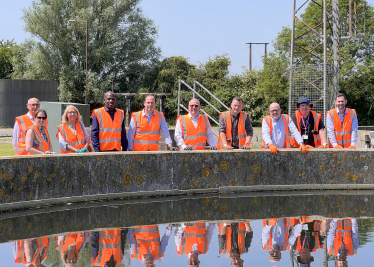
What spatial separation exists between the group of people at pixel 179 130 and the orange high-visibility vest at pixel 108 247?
2689 millimetres

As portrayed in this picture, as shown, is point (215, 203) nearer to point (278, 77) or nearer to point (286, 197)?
point (286, 197)

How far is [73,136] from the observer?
9.62 metres

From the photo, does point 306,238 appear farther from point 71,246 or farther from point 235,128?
point 235,128

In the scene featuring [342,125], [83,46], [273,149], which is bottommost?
[273,149]

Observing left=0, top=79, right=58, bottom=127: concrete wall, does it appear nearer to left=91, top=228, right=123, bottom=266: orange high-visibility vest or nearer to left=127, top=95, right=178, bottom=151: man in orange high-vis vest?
left=127, top=95, right=178, bottom=151: man in orange high-vis vest

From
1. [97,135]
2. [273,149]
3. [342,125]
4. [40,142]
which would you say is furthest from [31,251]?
[342,125]

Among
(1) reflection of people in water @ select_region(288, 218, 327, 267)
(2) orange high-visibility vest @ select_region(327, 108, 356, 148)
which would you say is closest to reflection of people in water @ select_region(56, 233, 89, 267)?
(1) reflection of people in water @ select_region(288, 218, 327, 267)

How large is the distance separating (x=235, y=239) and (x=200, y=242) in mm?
458

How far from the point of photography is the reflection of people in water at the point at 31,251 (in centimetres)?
566

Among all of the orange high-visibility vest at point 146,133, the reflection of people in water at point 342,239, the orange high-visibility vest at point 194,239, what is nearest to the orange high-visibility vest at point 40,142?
the orange high-visibility vest at point 146,133

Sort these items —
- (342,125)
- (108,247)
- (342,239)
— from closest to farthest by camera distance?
(108,247)
(342,239)
(342,125)

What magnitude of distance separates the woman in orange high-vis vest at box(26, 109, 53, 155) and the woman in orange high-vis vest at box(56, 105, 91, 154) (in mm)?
253

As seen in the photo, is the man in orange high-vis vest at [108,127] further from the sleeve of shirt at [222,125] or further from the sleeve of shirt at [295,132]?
the sleeve of shirt at [295,132]

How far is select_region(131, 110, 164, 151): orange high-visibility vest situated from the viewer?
9.85m
